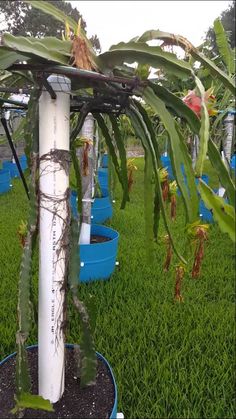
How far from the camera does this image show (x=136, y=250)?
182cm

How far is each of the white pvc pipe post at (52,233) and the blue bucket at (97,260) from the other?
81cm

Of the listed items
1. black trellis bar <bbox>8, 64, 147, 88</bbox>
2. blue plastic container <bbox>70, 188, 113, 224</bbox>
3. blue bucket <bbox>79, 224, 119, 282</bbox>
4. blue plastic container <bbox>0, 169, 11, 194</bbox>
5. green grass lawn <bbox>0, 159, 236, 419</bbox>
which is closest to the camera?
black trellis bar <bbox>8, 64, 147, 88</bbox>

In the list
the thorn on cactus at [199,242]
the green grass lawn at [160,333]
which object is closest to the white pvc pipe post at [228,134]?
the green grass lawn at [160,333]

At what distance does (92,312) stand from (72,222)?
18 cm

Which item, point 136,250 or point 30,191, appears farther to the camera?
point 136,250

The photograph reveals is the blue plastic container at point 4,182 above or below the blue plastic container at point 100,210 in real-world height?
above

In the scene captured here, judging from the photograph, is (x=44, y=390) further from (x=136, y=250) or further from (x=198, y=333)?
(x=136, y=250)

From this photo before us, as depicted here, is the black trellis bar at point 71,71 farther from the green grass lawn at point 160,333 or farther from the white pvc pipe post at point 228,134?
the white pvc pipe post at point 228,134

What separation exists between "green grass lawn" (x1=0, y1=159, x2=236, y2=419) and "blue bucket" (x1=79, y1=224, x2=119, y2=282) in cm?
5

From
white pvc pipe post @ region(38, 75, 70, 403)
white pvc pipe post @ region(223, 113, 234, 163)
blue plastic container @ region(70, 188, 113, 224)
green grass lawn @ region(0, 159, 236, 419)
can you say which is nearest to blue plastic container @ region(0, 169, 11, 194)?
blue plastic container @ region(70, 188, 113, 224)

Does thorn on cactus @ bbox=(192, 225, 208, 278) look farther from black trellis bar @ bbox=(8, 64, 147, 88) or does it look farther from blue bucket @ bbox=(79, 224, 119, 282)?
blue bucket @ bbox=(79, 224, 119, 282)

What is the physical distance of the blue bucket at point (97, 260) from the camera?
1.41m

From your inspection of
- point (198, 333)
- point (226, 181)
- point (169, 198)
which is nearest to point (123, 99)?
point (226, 181)

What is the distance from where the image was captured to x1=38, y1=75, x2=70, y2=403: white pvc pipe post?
507mm
